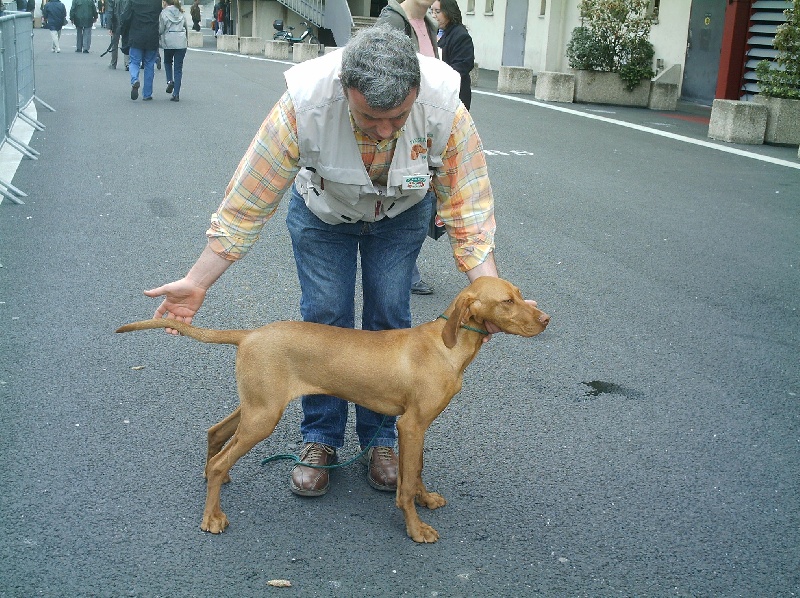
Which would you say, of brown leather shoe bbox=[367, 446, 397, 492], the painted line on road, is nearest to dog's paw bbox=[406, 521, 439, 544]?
brown leather shoe bbox=[367, 446, 397, 492]

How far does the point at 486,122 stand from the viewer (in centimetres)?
1731

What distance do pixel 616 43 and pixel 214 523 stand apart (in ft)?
65.4

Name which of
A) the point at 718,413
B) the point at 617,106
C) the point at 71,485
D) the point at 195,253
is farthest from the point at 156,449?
the point at 617,106

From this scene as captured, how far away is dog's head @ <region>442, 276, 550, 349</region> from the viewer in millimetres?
3557

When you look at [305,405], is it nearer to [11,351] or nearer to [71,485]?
[71,485]

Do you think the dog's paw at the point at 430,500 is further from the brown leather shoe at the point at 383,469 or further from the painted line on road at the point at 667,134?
the painted line on road at the point at 667,134

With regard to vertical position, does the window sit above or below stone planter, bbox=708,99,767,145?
above

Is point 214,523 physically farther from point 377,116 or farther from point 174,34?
point 174,34

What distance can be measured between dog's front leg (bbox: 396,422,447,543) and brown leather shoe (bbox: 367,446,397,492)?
30 centimetres

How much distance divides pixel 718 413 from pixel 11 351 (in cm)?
396

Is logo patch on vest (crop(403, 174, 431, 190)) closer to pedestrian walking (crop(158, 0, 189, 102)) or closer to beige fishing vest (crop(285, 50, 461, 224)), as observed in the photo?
beige fishing vest (crop(285, 50, 461, 224))

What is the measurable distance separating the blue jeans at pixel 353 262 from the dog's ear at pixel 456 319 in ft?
1.69

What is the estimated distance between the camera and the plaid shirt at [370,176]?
139 inches

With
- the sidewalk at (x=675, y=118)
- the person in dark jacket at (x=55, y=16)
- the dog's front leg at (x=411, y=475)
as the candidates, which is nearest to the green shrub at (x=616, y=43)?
the sidewalk at (x=675, y=118)
